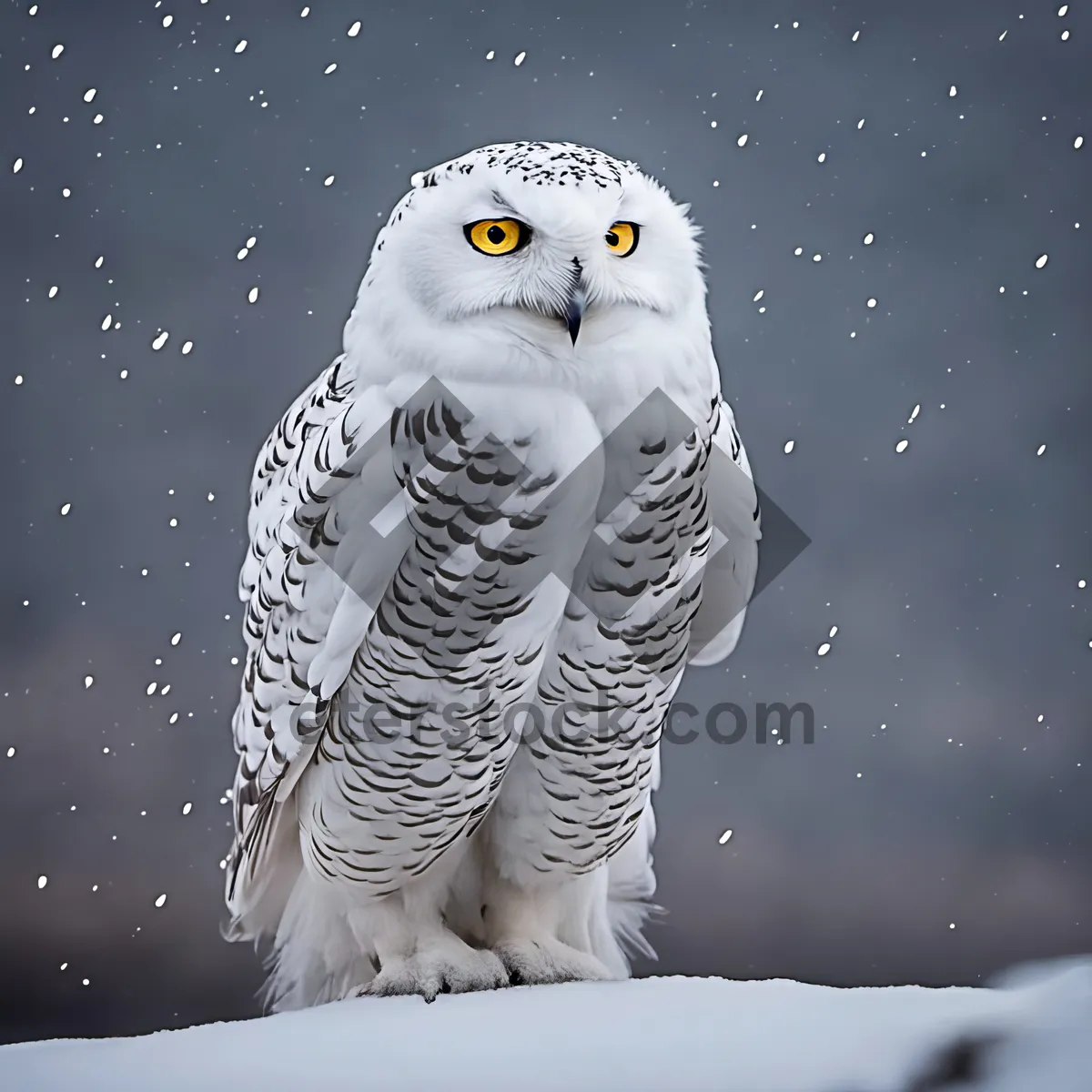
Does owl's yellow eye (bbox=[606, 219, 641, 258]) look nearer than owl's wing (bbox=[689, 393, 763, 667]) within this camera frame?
Yes

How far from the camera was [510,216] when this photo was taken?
44.2 inches

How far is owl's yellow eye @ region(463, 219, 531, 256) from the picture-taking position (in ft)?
3.71

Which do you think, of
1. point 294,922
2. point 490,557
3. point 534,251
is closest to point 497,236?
point 534,251

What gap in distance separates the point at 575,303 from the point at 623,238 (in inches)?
4.3

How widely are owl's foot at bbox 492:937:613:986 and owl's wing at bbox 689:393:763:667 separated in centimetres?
40

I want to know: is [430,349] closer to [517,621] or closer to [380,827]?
[517,621]

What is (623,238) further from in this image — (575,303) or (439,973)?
(439,973)

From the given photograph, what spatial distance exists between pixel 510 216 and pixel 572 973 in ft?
2.91

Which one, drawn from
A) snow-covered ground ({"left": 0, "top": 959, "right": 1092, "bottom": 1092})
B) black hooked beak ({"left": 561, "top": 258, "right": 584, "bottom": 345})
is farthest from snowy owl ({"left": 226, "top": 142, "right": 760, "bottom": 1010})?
snow-covered ground ({"left": 0, "top": 959, "right": 1092, "bottom": 1092})

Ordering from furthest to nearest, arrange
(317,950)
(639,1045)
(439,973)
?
(317,950) < (439,973) < (639,1045)

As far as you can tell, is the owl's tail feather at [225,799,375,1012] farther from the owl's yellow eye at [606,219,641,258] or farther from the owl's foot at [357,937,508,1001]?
the owl's yellow eye at [606,219,641,258]

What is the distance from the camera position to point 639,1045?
123 cm

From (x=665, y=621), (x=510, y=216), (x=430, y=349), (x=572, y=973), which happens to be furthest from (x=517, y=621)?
(x=572, y=973)

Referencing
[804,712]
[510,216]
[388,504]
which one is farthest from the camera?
[804,712]
